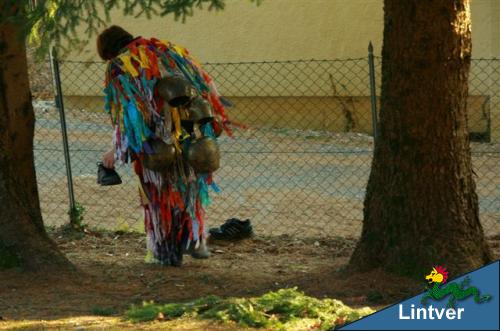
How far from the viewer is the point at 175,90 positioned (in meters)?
6.74

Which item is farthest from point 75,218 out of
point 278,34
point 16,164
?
point 278,34

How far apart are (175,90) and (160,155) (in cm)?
47

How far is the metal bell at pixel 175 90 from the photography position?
675 cm

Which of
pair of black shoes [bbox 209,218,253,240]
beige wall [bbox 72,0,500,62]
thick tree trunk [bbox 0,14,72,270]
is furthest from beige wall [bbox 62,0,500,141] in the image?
thick tree trunk [bbox 0,14,72,270]

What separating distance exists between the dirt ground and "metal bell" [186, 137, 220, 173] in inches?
32.2

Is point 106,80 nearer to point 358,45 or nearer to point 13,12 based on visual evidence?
point 13,12

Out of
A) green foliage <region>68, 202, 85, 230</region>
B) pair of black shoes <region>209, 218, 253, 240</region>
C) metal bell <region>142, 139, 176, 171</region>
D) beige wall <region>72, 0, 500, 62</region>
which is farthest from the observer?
beige wall <region>72, 0, 500, 62</region>

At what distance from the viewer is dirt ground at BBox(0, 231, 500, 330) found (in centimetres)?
611

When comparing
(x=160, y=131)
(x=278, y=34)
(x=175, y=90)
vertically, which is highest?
(x=278, y=34)

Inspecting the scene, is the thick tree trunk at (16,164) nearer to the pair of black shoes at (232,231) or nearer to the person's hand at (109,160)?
the person's hand at (109,160)

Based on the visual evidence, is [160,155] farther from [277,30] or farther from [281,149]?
[277,30]

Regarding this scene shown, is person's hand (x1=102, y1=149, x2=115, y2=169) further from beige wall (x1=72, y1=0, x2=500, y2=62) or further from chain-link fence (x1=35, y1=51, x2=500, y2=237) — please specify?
beige wall (x1=72, y1=0, x2=500, y2=62)

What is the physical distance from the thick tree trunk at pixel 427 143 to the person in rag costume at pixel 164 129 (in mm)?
1406

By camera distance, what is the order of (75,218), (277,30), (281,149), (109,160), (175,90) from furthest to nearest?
(277,30), (281,149), (75,218), (109,160), (175,90)
